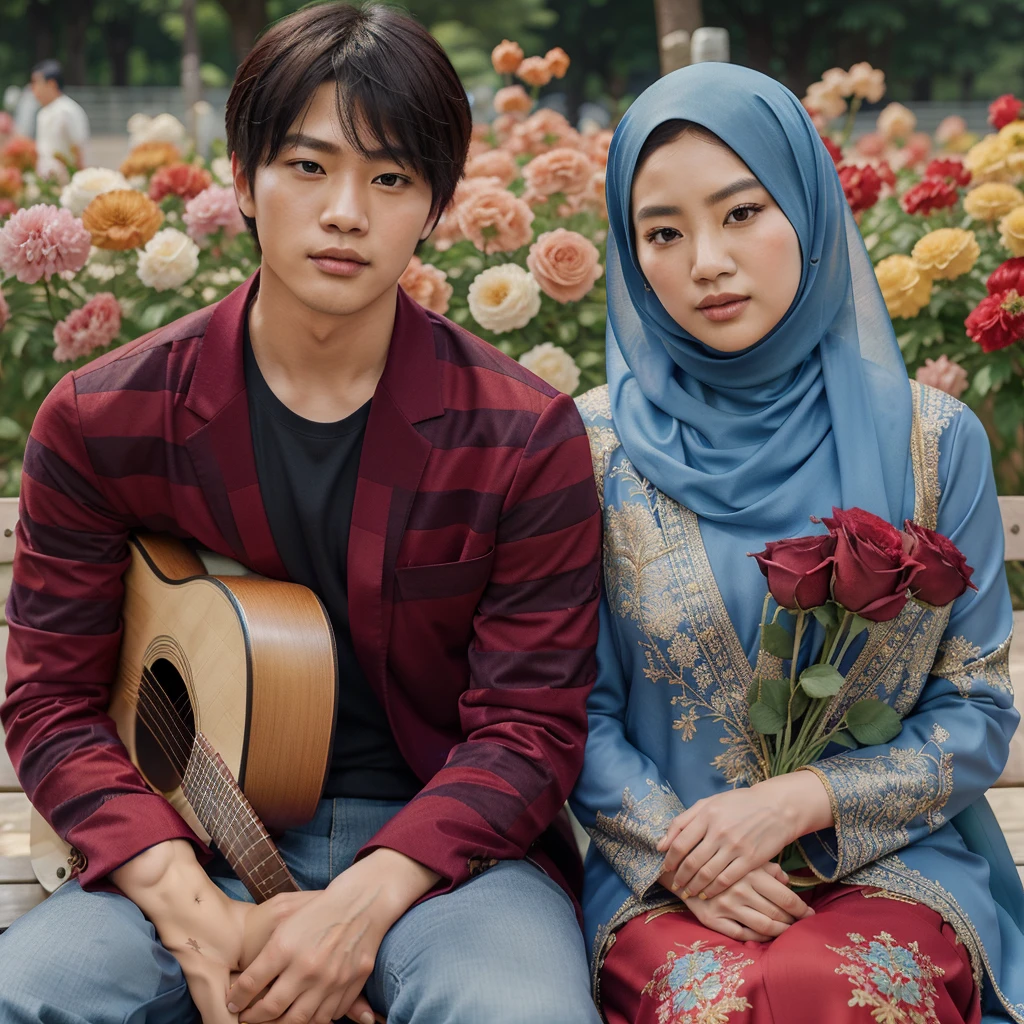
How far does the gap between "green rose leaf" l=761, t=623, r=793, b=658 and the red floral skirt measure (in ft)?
1.33

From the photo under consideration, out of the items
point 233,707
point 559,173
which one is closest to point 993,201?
point 559,173

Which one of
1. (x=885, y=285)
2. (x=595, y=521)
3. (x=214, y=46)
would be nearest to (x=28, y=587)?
(x=595, y=521)

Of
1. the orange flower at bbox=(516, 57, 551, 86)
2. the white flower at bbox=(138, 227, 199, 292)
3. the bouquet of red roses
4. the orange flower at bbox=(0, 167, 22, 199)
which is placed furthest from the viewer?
the orange flower at bbox=(516, 57, 551, 86)

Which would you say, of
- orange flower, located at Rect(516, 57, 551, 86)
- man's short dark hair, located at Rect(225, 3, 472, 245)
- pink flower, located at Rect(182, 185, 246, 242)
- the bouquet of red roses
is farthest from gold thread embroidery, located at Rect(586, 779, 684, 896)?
orange flower, located at Rect(516, 57, 551, 86)

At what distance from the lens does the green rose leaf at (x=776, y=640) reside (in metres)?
2.10

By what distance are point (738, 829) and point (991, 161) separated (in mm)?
2677

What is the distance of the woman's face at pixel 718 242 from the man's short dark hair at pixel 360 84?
37cm

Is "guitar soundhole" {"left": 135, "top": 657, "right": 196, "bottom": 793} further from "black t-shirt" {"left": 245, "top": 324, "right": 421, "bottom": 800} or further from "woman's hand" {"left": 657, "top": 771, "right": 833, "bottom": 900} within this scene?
"woman's hand" {"left": 657, "top": 771, "right": 833, "bottom": 900}

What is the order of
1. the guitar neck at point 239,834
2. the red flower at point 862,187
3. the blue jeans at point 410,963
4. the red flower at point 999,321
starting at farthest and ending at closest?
the red flower at point 862,187 < the red flower at point 999,321 < the guitar neck at point 239,834 < the blue jeans at point 410,963

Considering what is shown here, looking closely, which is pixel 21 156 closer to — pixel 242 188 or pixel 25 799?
pixel 25 799

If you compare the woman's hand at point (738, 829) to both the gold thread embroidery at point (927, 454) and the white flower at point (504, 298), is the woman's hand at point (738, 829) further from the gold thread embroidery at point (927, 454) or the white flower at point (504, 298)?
the white flower at point (504, 298)

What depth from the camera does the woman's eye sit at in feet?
7.27

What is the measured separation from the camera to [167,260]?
363cm

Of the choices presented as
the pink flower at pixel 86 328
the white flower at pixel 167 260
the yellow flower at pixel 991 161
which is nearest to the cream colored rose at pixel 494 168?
the white flower at pixel 167 260
